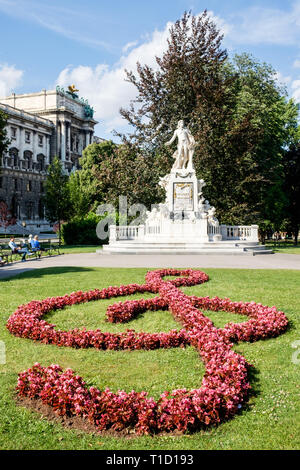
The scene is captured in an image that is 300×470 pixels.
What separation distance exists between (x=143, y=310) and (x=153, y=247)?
13.6 m

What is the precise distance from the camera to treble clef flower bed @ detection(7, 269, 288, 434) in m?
3.90

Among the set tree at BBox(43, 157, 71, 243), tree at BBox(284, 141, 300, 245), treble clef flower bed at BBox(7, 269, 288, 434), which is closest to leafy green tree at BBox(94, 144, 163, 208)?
tree at BBox(43, 157, 71, 243)

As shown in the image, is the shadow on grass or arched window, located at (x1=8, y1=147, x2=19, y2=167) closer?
the shadow on grass

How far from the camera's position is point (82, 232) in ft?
111

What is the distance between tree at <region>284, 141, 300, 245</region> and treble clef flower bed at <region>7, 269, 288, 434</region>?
3615 centimetres

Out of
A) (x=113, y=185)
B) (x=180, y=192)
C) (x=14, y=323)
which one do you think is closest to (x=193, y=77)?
(x=113, y=185)

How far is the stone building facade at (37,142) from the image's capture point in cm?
7162

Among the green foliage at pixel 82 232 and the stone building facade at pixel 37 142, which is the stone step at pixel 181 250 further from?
the stone building facade at pixel 37 142

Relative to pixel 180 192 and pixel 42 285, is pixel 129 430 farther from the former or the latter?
pixel 180 192

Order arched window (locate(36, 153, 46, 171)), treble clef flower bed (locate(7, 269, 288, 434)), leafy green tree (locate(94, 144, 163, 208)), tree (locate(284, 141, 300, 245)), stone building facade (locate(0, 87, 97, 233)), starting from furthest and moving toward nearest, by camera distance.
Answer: arched window (locate(36, 153, 46, 171)) < stone building facade (locate(0, 87, 97, 233)) < tree (locate(284, 141, 300, 245)) < leafy green tree (locate(94, 144, 163, 208)) < treble clef flower bed (locate(7, 269, 288, 434))

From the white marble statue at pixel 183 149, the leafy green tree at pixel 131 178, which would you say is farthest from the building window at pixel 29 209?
the white marble statue at pixel 183 149

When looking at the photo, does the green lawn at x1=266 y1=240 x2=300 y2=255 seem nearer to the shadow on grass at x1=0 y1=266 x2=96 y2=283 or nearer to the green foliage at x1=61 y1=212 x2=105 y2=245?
the green foliage at x1=61 y1=212 x2=105 y2=245

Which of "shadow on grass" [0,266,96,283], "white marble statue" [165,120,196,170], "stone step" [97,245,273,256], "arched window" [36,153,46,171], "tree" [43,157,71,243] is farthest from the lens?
"arched window" [36,153,46,171]

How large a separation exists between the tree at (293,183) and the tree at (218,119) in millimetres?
3278
